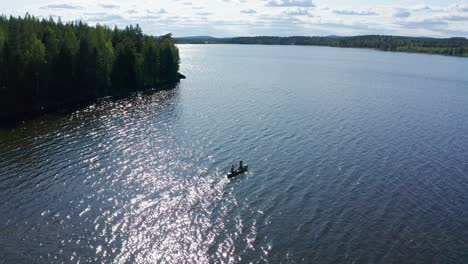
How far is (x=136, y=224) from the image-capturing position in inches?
1750

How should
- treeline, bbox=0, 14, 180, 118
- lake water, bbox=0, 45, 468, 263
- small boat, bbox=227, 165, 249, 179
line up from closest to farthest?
lake water, bbox=0, 45, 468, 263, small boat, bbox=227, 165, 249, 179, treeline, bbox=0, 14, 180, 118

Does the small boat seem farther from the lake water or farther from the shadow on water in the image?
the shadow on water

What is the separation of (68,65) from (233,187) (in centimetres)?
7304

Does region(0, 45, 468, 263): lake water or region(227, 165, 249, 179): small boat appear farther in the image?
region(227, 165, 249, 179): small boat

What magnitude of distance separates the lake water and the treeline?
10.7m

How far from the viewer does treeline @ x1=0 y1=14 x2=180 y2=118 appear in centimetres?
9156

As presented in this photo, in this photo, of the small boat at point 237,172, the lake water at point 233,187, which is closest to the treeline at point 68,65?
the lake water at point 233,187

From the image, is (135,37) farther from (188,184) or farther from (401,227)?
(401,227)

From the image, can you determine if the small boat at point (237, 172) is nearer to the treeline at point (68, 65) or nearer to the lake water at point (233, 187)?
the lake water at point (233, 187)

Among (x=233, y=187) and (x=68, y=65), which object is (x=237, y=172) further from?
(x=68, y=65)

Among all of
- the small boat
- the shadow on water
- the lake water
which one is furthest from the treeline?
the small boat

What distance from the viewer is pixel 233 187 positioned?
2176 inches

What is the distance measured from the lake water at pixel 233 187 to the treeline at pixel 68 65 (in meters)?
10.7

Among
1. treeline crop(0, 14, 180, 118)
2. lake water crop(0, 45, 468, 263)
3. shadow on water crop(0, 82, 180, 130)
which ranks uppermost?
treeline crop(0, 14, 180, 118)
